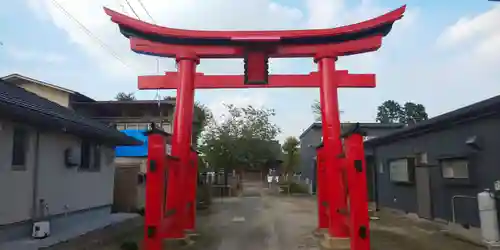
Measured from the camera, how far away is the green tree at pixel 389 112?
68.9 m

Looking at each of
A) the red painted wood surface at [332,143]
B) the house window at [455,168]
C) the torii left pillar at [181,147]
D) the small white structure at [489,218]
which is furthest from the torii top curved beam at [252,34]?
the small white structure at [489,218]

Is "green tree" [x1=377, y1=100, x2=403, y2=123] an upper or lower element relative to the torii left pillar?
upper

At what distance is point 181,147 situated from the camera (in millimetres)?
11266

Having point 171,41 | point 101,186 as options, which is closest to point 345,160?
point 171,41

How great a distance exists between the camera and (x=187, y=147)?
11445 mm

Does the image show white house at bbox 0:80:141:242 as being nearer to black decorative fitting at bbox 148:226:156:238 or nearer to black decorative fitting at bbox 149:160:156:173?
black decorative fitting at bbox 149:160:156:173

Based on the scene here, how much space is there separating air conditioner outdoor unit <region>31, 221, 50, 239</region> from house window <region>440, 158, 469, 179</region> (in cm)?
969

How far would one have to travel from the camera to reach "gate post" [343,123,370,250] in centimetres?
807

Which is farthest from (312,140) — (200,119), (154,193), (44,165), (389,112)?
(389,112)

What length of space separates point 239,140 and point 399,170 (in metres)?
19.4

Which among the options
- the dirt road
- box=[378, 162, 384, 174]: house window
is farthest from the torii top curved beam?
box=[378, 162, 384, 174]: house window

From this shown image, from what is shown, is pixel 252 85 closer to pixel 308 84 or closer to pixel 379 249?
pixel 308 84

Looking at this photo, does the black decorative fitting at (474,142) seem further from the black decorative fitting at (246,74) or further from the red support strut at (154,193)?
the red support strut at (154,193)

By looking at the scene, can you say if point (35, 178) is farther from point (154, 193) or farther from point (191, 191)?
point (191, 191)
